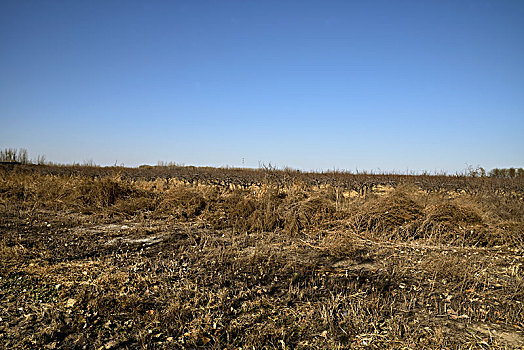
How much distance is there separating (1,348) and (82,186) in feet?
23.5

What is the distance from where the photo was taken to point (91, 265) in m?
4.48

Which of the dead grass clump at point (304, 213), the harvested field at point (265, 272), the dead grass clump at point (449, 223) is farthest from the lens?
the dead grass clump at point (304, 213)

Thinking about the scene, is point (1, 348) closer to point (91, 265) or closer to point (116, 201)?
point (91, 265)

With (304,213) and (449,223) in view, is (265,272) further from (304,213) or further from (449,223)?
(449,223)

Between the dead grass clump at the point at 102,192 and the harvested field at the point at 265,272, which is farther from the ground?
the dead grass clump at the point at 102,192

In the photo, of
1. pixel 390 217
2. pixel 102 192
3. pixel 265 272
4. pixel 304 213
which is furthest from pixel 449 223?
pixel 102 192

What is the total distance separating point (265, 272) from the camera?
4.34 metres

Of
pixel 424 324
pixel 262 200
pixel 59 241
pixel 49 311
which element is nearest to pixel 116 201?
pixel 59 241

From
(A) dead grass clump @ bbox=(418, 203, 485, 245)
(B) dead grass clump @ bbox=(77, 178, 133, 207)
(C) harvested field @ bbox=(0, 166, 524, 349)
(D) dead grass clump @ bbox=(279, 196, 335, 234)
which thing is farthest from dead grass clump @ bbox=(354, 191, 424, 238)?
(B) dead grass clump @ bbox=(77, 178, 133, 207)

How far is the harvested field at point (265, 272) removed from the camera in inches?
114

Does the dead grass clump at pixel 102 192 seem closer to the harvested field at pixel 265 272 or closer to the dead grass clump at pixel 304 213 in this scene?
the harvested field at pixel 265 272

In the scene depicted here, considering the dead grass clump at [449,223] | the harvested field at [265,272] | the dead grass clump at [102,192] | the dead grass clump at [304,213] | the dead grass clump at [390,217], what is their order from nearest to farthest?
the harvested field at [265,272], the dead grass clump at [449,223], the dead grass clump at [390,217], the dead grass clump at [304,213], the dead grass clump at [102,192]

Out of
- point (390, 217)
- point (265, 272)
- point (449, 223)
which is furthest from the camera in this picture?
point (390, 217)

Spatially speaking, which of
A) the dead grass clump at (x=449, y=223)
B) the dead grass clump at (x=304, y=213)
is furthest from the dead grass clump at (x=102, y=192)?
the dead grass clump at (x=449, y=223)
